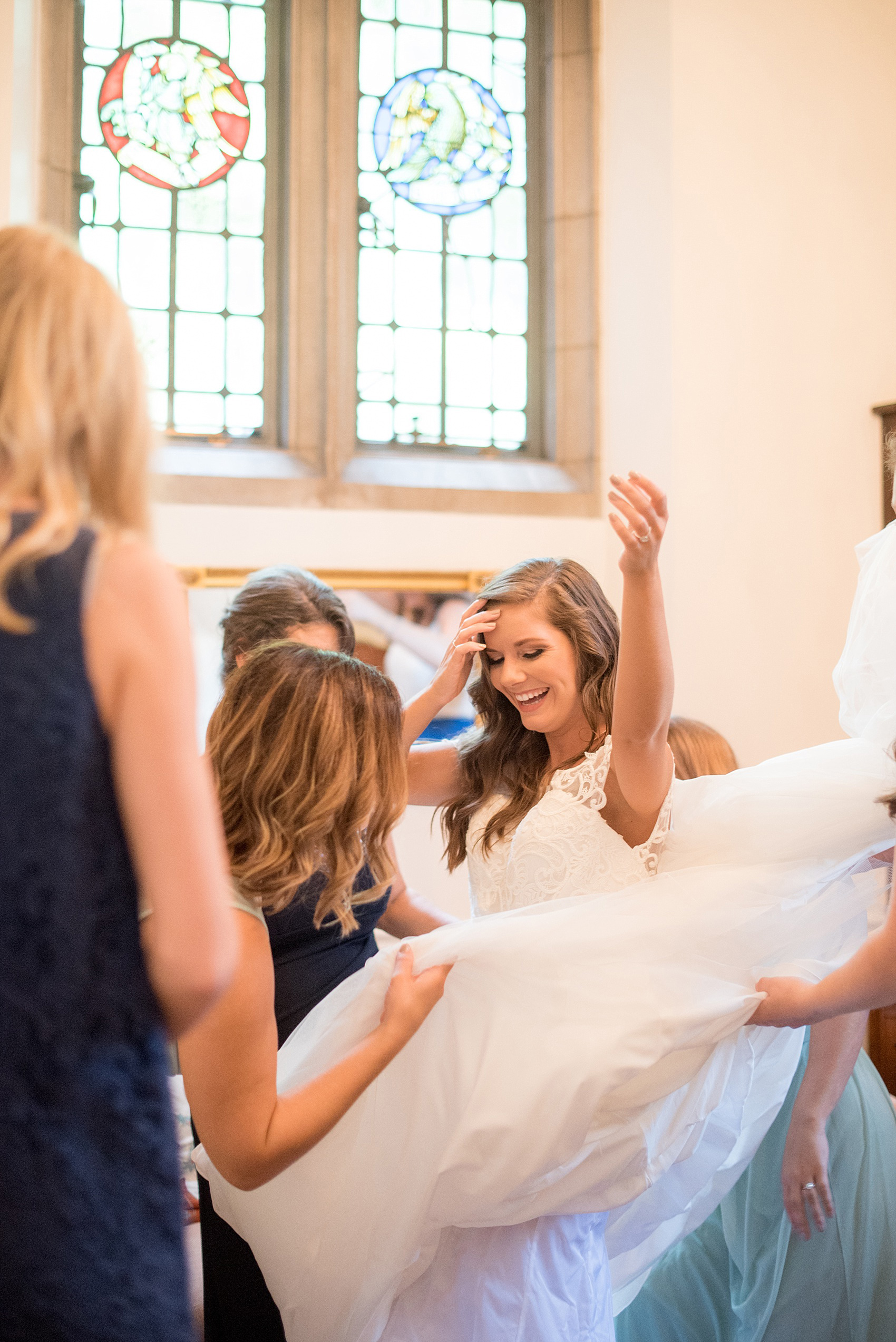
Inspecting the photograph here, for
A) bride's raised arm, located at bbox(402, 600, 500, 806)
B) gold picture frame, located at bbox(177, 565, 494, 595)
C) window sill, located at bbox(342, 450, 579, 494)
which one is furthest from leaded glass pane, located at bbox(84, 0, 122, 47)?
bride's raised arm, located at bbox(402, 600, 500, 806)

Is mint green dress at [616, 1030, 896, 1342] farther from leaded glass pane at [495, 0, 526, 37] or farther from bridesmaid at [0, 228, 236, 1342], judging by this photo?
leaded glass pane at [495, 0, 526, 37]

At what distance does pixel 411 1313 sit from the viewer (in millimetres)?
1583

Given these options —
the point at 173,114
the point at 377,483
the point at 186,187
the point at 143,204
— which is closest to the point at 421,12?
the point at 173,114

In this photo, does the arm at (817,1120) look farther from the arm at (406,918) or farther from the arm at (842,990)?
the arm at (406,918)

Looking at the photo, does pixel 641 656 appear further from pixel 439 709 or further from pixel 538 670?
pixel 439 709

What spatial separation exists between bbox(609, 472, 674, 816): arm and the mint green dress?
0.79m

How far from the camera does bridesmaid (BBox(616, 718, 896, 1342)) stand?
203 centimetres

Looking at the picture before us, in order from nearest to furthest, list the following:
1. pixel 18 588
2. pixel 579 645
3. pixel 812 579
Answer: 1. pixel 18 588
2. pixel 579 645
3. pixel 812 579

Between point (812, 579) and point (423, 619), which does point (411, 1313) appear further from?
point (812, 579)

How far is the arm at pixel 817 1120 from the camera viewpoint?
2.01 meters

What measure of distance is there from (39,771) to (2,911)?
0.11 meters

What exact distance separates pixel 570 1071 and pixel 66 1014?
2.80ft

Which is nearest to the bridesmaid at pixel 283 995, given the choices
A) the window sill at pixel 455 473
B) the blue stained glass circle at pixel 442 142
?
the window sill at pixel 455 473

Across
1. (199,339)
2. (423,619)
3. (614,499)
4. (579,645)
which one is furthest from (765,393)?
(614,499)
